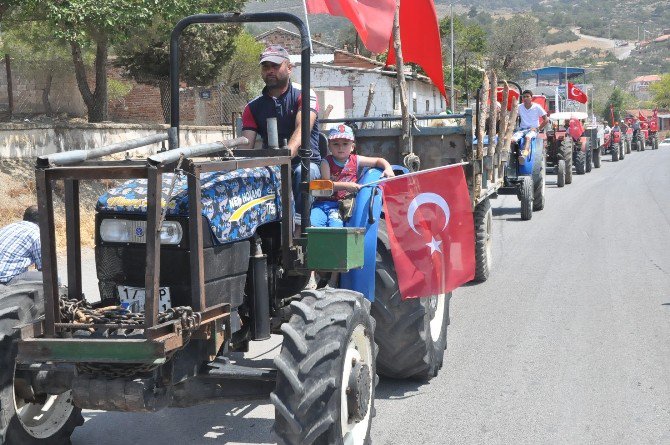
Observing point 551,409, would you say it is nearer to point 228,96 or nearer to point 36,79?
point 36,79

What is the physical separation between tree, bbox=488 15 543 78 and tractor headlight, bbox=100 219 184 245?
64.8 meters

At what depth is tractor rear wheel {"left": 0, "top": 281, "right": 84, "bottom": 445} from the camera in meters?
5.20

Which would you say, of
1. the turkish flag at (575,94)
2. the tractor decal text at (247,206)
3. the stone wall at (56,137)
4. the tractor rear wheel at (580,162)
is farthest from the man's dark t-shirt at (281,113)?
the turkish flag at (575,94)

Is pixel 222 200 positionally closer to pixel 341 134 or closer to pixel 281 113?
pixel 281 113

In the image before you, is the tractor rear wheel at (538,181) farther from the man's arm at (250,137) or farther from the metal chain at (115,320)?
the metal chain at (115,320)

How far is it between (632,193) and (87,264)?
15.9 m

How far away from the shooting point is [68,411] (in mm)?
5781

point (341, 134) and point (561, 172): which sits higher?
point (341, 134)

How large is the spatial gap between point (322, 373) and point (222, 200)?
113 cm

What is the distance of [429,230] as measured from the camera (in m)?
7.16

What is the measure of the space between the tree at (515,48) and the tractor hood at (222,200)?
2531 inches

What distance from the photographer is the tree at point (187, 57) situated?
3133 cm

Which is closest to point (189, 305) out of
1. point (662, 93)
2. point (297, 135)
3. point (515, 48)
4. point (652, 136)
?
point (297, 135)

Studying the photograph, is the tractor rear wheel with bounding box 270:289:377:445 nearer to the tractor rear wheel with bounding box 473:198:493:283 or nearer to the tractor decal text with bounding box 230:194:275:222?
the tractor decal text with bounding box 230:194:275:222
